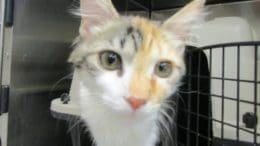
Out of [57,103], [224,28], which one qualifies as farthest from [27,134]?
[224,28]

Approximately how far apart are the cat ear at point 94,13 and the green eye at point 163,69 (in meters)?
0.14

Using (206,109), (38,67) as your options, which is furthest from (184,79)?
(38,67)

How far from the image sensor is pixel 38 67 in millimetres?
847

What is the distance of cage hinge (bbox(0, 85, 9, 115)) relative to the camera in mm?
712

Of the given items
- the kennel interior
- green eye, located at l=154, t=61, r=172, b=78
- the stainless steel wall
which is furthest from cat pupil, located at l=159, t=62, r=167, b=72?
the stainless steel wall

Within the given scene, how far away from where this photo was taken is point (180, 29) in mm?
641

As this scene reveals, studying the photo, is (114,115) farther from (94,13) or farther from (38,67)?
(38,67)

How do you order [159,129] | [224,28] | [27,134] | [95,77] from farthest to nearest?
[224,28]
[27,134]
[159,129]
[95,77]

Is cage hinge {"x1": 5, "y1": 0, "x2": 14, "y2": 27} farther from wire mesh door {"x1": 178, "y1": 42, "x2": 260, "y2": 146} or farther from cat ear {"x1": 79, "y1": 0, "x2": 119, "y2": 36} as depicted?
wire mesh door {"x1": 178, "y1": 42, "x2": 260, "y2": 146}

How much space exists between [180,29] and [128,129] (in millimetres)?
229

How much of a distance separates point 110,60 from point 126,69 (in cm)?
3

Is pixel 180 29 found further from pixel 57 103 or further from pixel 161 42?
pixel 57 103

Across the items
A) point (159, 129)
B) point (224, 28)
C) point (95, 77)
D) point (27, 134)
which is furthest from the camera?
point (224, 28)

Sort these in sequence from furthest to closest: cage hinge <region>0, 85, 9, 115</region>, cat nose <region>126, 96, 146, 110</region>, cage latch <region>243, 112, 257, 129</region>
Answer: cage hinge <region>0, 85, 9, 115</region> < cage latch <region>243, 112, 257, 129</region> < cat nose <region>126, 96, 146, 110</region>
